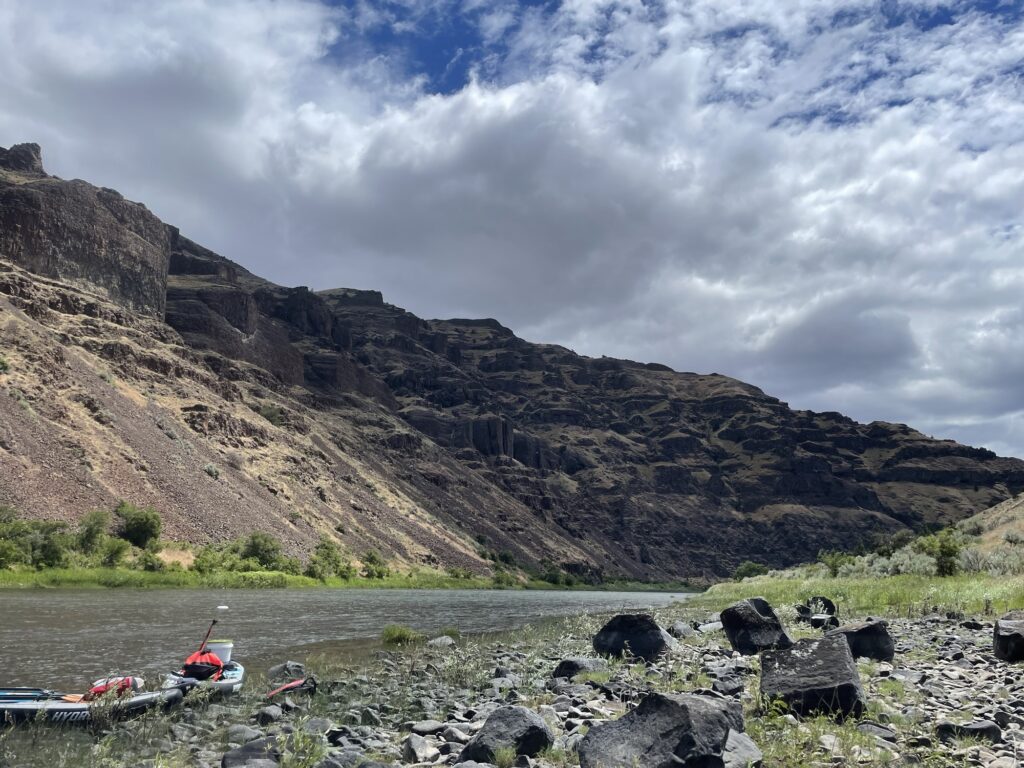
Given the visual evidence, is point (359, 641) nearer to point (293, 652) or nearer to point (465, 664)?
point (293, 652)

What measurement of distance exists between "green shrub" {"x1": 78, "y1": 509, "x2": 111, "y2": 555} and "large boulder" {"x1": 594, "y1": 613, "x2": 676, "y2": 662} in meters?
61.3

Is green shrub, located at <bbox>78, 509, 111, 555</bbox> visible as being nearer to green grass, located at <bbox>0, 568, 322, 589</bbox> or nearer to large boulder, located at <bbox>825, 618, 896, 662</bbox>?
green grass, located at <bbox>0, 568, 322, 589</bbox>

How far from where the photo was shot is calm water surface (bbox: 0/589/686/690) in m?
21.1

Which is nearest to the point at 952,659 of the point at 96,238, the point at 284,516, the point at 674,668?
the point at 674,668

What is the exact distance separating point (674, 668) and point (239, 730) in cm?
1069

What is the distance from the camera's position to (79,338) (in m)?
122

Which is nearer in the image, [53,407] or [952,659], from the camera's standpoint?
[952,659]

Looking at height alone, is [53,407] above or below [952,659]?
above

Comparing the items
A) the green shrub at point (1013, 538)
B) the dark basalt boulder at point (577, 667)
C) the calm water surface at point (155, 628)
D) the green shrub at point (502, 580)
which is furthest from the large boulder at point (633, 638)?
the green shrub at point (502, 580)

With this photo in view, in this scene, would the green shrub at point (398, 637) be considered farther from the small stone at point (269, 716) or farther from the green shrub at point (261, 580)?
the green shrub at point (261, 580)

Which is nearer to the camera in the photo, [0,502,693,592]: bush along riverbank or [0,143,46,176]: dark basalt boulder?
[0,502,693,592]: bush along riverbank

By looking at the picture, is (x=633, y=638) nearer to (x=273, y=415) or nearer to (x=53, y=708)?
(x=53, y=708)

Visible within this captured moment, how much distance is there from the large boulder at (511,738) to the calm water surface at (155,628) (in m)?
12.9

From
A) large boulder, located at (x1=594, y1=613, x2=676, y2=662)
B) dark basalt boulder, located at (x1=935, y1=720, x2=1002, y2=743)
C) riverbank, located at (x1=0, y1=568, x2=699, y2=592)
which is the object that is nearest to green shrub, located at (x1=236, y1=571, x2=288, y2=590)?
riverbank, located at (x1=0, y1=568, x2=699, y2=592)
